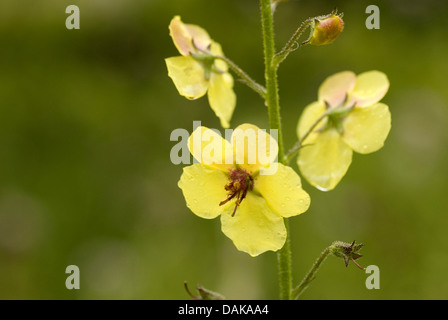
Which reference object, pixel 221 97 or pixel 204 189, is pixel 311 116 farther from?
pixel 204 189

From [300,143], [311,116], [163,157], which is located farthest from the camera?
[163,157]

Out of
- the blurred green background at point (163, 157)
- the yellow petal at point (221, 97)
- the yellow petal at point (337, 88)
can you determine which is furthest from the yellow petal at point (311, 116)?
the blurred green background at point (163, 157)

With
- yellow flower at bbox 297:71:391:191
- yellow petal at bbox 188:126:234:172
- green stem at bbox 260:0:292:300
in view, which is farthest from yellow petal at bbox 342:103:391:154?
yellow petal at bbox 188:126:234:172

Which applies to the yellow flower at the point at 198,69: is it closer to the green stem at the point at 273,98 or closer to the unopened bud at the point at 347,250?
the green stem at the point at 273,98

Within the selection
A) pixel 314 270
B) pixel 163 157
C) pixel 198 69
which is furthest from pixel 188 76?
pixel 163 157
